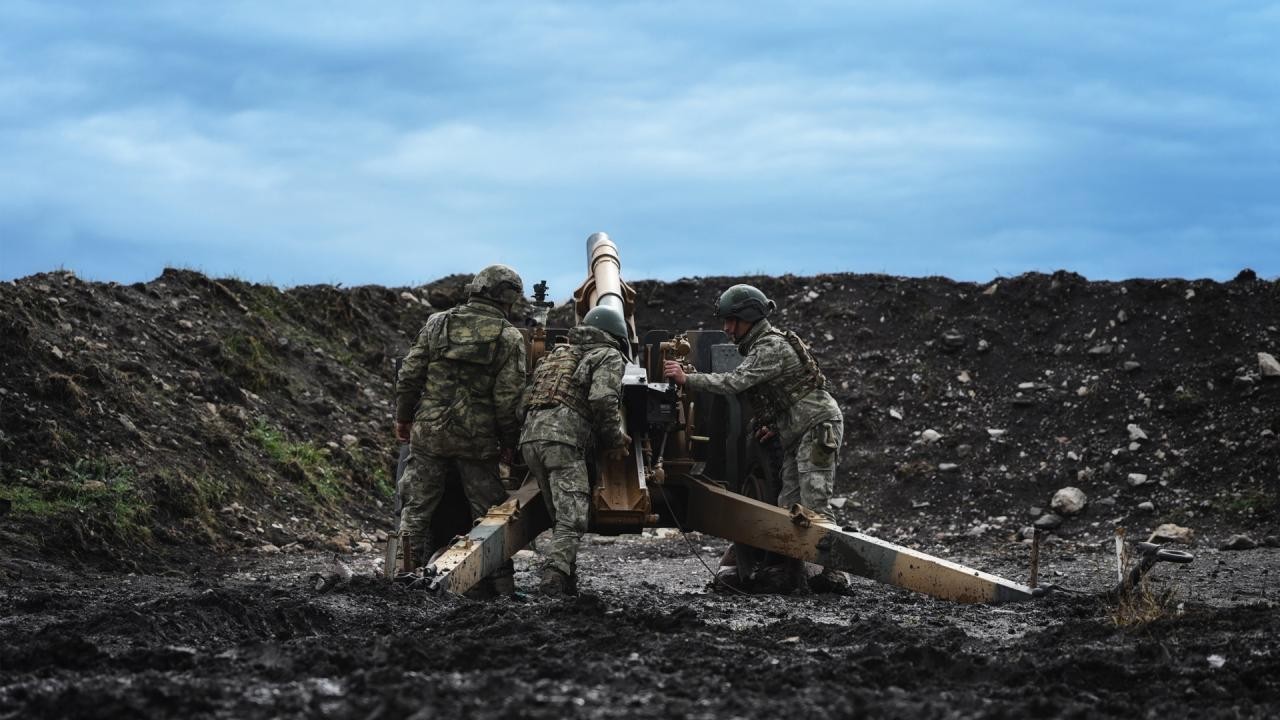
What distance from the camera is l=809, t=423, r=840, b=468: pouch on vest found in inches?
441

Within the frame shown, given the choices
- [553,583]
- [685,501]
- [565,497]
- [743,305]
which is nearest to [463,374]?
[565,497]

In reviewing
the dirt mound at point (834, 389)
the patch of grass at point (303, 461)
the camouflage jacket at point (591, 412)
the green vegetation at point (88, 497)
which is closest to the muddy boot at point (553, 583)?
the camouflage jacket at point (591, 412)

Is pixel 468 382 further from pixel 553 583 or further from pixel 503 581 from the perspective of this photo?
pixel 553 583

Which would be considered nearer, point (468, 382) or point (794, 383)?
point (468, 382)

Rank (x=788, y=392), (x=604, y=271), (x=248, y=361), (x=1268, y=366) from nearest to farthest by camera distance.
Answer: (x=788, y=392) → (x=604, y=271) → (x=1268, y=366) → (x=248, y=361)

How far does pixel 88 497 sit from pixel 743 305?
5.99 meters

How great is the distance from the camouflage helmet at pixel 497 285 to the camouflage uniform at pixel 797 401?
142 centimetres

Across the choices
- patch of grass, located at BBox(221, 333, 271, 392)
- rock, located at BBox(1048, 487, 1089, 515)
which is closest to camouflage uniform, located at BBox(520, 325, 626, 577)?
rock, located at BBox(1048, 487, 1089, 515)

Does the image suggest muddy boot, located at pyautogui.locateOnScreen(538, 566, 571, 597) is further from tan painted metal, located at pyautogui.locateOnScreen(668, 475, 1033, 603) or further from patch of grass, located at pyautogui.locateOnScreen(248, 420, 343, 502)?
patch of grass, located at pyautogui.locateOnScreen(248, 420, 343, 502)

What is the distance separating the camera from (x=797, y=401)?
446 inches

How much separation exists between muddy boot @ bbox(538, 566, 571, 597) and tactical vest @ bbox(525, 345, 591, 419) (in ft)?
3.46

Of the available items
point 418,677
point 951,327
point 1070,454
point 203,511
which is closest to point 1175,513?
point 1070,454

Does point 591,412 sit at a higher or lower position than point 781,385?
lower

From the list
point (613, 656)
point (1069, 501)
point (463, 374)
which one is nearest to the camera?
point (613, 656)
